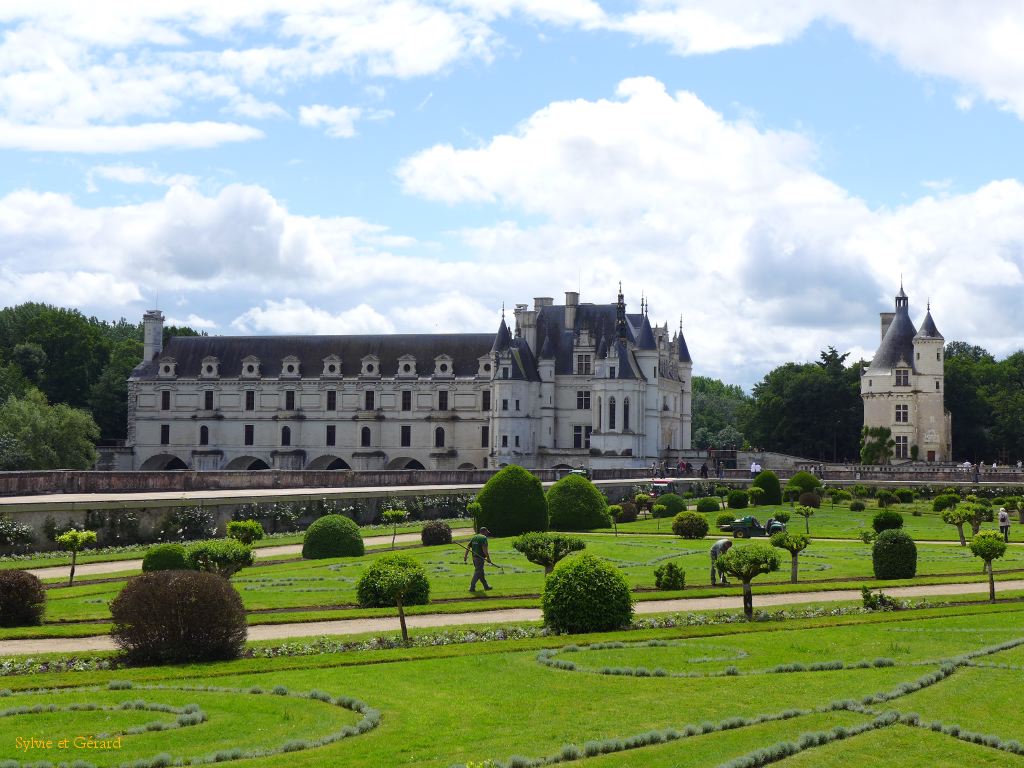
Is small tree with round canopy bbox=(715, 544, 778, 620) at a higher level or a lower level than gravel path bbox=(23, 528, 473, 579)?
higher

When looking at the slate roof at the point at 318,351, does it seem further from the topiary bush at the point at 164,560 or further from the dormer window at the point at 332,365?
the topiary bush at the point at 164,560

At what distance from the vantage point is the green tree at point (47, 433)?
6094 cm

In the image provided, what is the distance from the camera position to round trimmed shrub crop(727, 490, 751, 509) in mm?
48688

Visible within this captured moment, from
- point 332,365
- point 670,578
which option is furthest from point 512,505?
point 332,365

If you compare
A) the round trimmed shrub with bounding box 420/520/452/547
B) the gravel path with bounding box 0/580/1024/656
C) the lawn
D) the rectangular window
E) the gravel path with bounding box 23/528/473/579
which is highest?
the rectangular window

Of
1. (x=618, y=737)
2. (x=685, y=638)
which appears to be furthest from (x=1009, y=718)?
(x=685, y=638)

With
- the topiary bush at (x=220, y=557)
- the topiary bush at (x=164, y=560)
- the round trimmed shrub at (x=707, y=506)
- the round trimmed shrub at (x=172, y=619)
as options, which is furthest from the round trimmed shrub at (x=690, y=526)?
the round trimmed shrub at (x=172, y=619)

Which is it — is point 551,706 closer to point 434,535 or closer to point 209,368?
point 434,535

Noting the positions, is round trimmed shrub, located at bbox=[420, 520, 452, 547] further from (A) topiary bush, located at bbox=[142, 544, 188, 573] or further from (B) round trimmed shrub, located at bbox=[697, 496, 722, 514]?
(B) round trimmed shrub, located at bbox=[697, 496, 722, 514]

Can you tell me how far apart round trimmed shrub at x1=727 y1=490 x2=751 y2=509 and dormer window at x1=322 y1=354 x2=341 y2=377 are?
36.7m

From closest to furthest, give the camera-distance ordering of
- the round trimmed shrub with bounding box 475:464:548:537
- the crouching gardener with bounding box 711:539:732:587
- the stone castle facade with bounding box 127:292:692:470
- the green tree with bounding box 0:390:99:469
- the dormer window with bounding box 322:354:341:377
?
the crouching gardener with bounding box 711:539:732:587 → the round trimmed shrub with bounding box 475:464:548:537 → the green tree with bounding box 0:390:99:469 → the stone castle facade with bounding box 127:292:692:470 → the dormer window with bounding box 322:354:341:377

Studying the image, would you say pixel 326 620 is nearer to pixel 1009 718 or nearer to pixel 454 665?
pixel 454 665

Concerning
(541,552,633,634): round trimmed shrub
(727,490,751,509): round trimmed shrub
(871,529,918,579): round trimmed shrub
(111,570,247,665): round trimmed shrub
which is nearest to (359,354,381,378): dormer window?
(727,490,751,509): round trimmed shrub

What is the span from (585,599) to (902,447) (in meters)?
61.1
